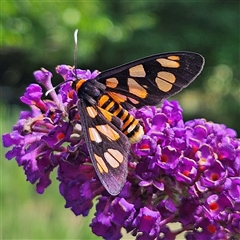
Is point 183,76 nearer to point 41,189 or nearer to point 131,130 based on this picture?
point 131,130

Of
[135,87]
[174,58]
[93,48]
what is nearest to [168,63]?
[174,58]

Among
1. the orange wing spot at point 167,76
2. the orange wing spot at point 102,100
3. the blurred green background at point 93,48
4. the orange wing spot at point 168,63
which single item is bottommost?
the blurred green background at point 93,48

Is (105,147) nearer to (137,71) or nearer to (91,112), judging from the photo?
(91,112)

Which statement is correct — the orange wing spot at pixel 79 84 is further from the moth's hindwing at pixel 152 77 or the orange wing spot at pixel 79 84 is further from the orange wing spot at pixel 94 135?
the orange wing spot at pixel 94 135

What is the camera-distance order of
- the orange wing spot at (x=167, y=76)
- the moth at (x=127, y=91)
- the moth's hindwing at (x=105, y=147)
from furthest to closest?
the orange wing spot at (x=167, y=76)
the moth at (x=127, y=91)
the moth's hindwing at (x=105, y=147)

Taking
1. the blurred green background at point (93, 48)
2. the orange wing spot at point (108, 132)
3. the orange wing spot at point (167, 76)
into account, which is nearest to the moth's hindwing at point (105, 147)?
the orange wing spot at point (108, 132)

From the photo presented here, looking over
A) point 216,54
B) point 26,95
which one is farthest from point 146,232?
point 216,54
